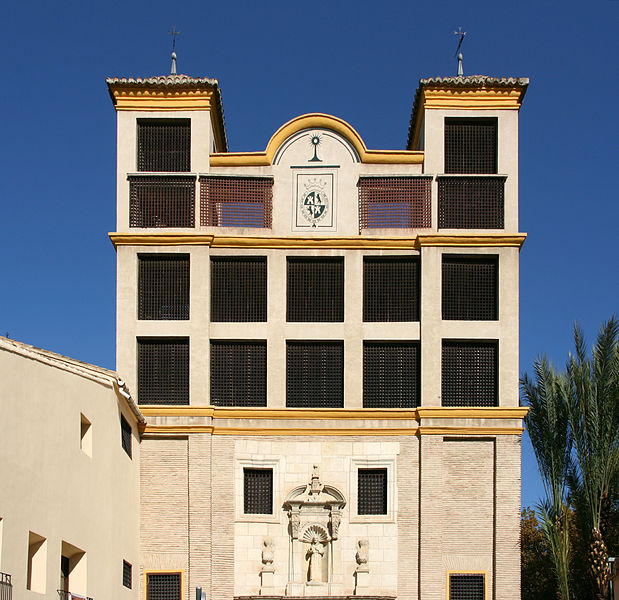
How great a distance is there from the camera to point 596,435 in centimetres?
3462

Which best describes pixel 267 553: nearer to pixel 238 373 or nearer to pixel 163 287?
pixel 238 373

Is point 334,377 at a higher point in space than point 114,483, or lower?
higher

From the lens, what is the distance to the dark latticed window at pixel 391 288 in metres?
35.2

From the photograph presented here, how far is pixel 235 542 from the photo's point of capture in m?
33.7

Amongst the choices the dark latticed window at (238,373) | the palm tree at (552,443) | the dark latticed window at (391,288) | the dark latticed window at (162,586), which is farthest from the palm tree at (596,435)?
the dark latticed window at (162,586)

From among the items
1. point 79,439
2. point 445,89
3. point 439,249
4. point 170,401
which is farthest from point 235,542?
point 445,89

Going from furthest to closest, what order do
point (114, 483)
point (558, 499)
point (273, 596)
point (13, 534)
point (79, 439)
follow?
point (558, 499) < point (273, 596) < point (114, 483) < point (79, 439) < point (13, 534)

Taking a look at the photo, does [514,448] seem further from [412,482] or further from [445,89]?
[445,89]

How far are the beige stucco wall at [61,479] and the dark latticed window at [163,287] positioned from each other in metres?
4.19

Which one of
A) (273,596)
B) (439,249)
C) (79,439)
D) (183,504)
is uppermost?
(439,249)

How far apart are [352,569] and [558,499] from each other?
23.0 feet

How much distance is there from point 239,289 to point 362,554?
29.6 feet

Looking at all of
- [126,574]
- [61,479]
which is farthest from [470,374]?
[61,479]

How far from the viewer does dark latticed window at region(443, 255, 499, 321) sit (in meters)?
35.2
